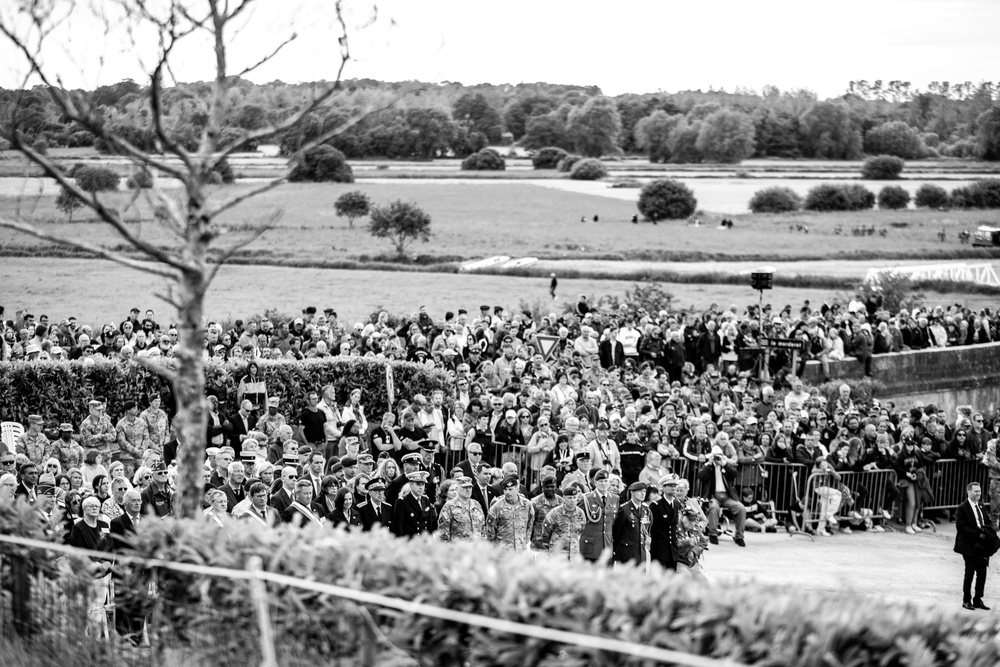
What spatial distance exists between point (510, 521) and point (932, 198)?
6845 cm

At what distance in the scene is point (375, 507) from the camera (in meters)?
11.9

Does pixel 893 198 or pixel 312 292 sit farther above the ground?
pixel 893 198

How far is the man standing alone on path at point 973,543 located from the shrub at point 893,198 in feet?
205

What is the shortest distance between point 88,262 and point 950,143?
84.8 m

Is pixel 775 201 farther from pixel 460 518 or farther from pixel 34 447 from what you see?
pixel 460 518

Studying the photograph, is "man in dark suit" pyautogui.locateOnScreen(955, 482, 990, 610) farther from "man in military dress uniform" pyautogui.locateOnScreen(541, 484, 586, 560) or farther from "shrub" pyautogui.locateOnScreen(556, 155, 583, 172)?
"shrub" pyautogui.locateOnScreen(556, 155, 583, 172)

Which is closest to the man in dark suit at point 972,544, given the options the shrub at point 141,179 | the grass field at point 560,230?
the shrub at point 141,179

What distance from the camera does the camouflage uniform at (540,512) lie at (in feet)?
40.4

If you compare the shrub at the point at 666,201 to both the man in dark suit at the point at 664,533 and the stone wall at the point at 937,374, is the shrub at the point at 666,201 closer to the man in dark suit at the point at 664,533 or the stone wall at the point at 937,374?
the stone wall at the point at 937,374

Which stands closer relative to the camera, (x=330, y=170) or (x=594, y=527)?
(x=594, y=527)

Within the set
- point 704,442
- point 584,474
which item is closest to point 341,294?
Result: point 704,442

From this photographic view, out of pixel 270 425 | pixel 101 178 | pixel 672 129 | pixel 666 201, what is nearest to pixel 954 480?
pixel 270 425

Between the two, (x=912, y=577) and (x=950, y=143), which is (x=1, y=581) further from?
(x=950, y=143)

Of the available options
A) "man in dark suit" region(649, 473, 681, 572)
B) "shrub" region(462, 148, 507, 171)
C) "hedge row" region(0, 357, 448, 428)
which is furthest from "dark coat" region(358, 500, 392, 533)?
"shrub" region(462, 148, 507, 171)
